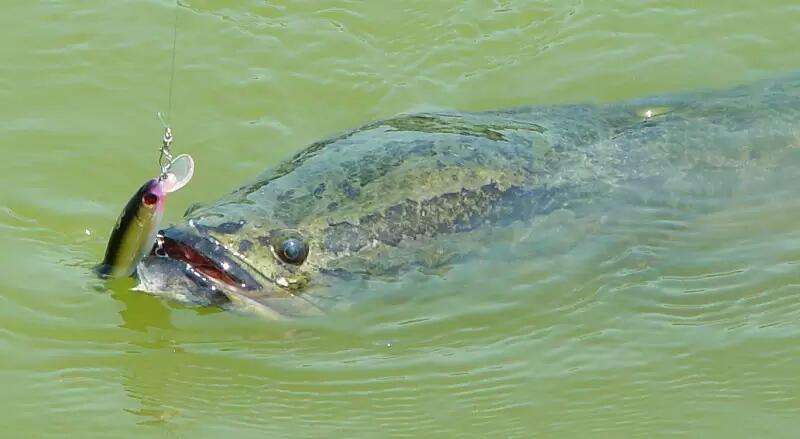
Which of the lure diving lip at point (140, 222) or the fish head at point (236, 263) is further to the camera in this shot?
the fish head at point (236, 263)

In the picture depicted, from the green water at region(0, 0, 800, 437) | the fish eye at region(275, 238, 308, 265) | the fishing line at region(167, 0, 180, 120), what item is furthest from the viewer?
the fishing line at region(167, 0, 180, 120)

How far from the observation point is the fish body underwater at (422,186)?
18.1 feet

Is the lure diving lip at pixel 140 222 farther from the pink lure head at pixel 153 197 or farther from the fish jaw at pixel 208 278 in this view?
the fish jaw at pixel 208 278

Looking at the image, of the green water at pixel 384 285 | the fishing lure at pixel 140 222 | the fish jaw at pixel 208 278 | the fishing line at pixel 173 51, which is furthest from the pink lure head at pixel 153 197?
the fishing line at pixel 173 51

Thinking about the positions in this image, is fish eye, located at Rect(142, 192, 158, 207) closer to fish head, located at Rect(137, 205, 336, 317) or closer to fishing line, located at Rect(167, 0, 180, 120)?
fish head, located at Rect(137, 205, 336, 317)

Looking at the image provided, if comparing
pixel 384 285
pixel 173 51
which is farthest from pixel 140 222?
pixel 173 51

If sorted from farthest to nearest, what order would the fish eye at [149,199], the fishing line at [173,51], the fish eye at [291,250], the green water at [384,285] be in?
1. the fishing line at [173,51]
2. the fish eye at [291,250]
3. the green water at [384,285]
4. the fish eye at [149,199]

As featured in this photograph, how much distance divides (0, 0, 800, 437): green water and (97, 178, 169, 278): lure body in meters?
0.51

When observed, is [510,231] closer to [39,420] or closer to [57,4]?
[39,420]

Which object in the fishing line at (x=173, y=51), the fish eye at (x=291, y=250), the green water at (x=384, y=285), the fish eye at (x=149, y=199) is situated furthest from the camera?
the fishing line at (x=173, y=51)

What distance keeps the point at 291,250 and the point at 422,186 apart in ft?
2.45

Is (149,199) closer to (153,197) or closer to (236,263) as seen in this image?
(153,197)

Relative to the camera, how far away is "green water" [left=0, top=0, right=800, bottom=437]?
540 centimetres

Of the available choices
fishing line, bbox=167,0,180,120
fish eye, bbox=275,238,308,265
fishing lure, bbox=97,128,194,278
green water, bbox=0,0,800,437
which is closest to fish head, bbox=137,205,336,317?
fish eye, bbox=275,238,308,265
